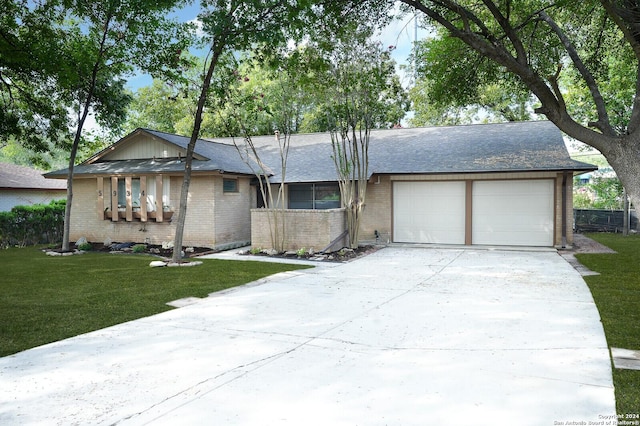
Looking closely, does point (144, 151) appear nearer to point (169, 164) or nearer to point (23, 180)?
point (169, 164)

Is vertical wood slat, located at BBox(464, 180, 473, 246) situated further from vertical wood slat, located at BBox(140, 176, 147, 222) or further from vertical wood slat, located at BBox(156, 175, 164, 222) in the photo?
vertical wood slat, located at BBox(140, 176, 147, 222)

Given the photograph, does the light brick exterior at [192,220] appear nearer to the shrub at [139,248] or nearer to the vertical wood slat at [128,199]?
the vertical wood slat at [128,199]

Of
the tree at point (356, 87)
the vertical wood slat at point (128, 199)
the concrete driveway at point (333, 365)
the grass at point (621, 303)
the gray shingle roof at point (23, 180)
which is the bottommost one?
the concrete driveway at point (333, 365)

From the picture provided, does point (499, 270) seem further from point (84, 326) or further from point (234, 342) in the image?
point (84, 326)

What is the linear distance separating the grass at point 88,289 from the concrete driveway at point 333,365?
555 millimetres

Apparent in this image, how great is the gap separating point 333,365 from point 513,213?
11793mm

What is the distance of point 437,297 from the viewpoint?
7.79m

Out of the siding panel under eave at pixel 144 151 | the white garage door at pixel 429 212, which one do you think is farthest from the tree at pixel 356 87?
the siding panel under eave at pixel 144 151

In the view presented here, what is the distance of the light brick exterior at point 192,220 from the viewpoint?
14867 mm

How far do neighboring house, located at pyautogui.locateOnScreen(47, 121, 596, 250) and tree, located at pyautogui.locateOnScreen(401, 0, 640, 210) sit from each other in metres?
2.76

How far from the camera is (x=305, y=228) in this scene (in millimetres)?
13883

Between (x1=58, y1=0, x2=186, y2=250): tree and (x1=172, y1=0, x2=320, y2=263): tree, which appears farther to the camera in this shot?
(x1=58, y1=0, x2=186, y2=250): tree

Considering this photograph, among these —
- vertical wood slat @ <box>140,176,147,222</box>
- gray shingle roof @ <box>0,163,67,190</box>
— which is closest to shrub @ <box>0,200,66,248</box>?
gray shingle roof @ <box>0,163,67,190</box>

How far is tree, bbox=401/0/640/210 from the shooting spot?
6.79m
